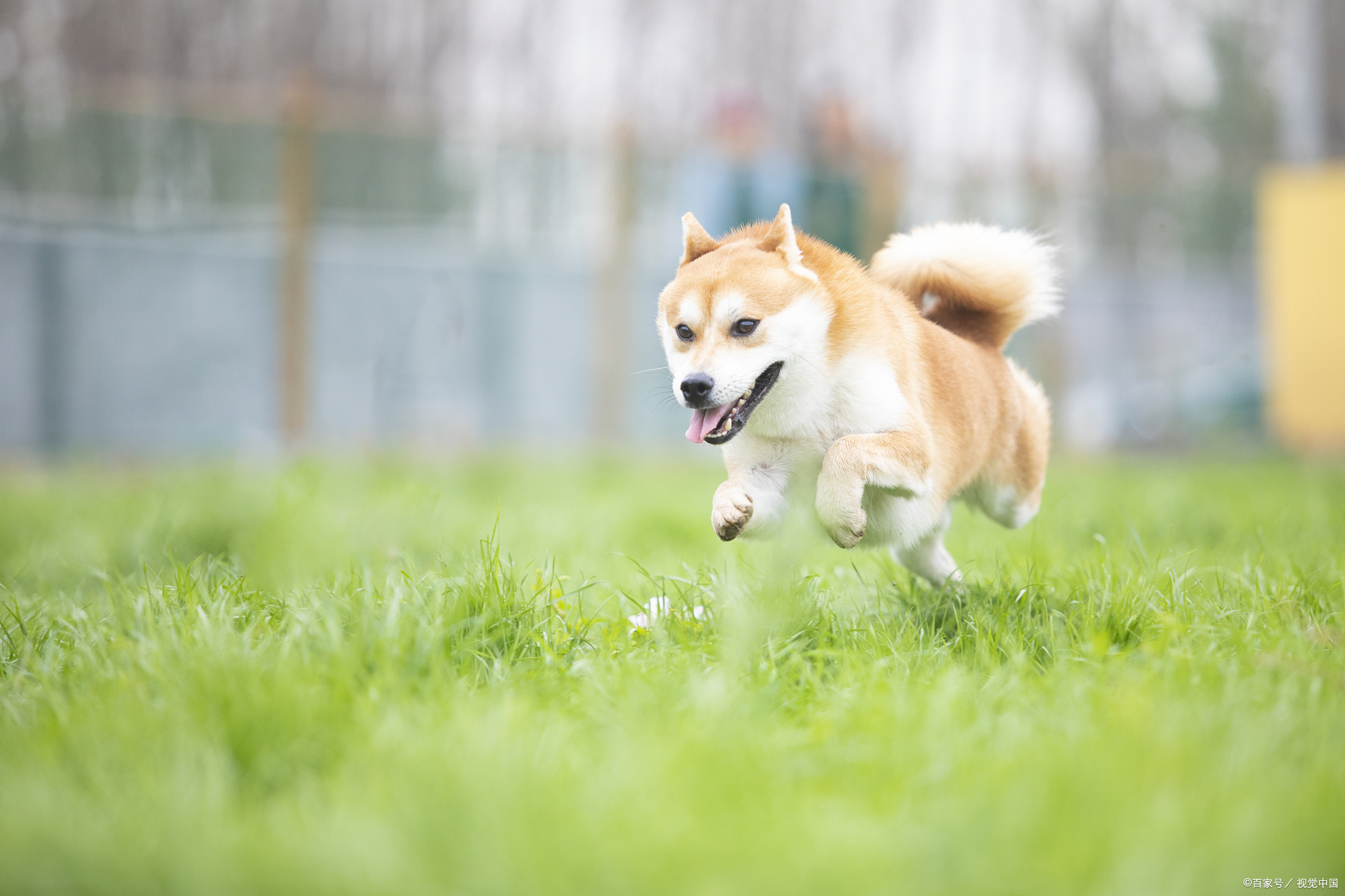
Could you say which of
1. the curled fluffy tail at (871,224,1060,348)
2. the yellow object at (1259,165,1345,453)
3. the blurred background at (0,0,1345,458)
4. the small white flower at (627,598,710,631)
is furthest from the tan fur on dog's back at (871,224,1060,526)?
the yellow object at (1259,165,1345,453)

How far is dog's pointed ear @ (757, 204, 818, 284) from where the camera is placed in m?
2.72

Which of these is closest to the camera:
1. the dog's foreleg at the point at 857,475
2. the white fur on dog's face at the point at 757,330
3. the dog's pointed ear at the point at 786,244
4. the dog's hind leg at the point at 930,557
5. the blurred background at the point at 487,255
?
the dog's foreleg at the point at 857,475

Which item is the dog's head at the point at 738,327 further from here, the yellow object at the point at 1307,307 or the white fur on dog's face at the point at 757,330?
the yellow object at the point at 1307,307

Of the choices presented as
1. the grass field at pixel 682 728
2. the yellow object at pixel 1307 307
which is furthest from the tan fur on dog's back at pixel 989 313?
the yellow object at pixel 1307 307

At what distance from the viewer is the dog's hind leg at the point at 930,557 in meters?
2.98

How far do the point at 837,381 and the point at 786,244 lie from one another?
43cm

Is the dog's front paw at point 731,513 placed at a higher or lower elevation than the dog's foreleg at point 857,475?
lower

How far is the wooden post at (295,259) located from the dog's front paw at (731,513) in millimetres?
6038

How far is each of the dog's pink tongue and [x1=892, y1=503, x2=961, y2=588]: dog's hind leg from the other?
0.77m

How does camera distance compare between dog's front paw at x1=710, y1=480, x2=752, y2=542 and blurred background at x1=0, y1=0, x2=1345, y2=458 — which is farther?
blurred background at x1=0, y1=0, x2=1345, y2=458

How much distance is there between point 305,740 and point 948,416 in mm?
1874

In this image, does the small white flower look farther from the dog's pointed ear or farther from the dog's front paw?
the dog's pointed ear

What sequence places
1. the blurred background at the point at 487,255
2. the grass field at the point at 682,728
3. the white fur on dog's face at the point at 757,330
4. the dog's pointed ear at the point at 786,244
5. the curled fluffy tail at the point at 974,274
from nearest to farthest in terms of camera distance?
the grass field at the point at 682,728
the white fur on dog's face at the point at 757,330
the dog's pointed ear at the point at 786,244
the curled fluffy tail at the point at 974,274
the blurred background at the point at 487,255

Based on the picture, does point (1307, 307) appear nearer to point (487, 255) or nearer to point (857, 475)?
point (487, 255)
